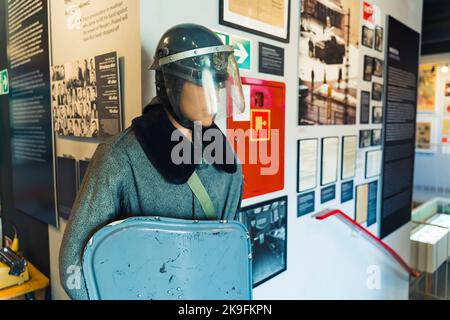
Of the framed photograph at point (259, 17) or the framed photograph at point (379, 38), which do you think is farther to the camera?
the framed photograph at point (379, 38)

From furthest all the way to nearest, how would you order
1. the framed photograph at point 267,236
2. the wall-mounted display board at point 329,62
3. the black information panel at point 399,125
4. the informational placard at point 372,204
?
the black information panel at point 399,125, the informational placard at point 372,204, the wall-mounted display board at point 329,62, the framed photograph at point 267,236

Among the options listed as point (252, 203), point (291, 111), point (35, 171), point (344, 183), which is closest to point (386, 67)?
point (344, 183)

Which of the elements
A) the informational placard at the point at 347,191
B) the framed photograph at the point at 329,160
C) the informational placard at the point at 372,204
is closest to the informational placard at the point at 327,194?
the framed photograph at the point at 329,160

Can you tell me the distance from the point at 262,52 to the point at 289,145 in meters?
0.55

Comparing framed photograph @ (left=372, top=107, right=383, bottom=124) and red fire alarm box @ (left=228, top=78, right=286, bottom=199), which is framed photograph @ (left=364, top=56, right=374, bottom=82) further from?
red fire alarm box @ (left=228, top=78, right=286, bottom=199)

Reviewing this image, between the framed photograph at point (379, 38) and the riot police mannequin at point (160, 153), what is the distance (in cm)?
209

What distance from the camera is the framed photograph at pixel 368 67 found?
2705 mm

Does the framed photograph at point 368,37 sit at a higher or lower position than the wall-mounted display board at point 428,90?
higher

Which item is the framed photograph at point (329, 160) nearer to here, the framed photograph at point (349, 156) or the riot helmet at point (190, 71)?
the framed photograph at point (349, 156)

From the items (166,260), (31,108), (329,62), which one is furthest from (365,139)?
(31,108)

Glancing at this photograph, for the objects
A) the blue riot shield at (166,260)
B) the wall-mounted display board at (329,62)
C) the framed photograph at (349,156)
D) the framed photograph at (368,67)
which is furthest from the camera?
the framed photograph at (368,67)

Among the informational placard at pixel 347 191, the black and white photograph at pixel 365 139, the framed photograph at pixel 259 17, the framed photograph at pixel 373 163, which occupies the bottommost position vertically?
the informational placard at pixel 347 191

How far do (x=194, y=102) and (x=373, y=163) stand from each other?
2291mm

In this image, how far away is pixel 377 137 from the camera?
296 cm
